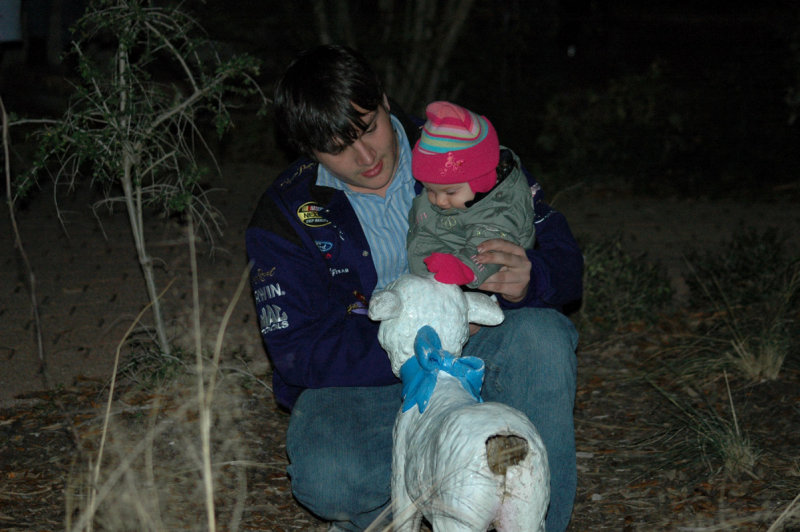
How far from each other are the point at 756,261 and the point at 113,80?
3876 millimetres

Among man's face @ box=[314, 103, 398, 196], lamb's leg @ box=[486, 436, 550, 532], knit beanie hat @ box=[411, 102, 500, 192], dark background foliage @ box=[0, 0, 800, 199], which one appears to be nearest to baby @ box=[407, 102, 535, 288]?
knit beanie hat @ box=[411, 102, 500, 192]

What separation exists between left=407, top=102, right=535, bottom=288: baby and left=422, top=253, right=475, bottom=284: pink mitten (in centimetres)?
17

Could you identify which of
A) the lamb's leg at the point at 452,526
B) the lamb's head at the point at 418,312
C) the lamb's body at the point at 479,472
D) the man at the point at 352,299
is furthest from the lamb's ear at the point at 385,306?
the lamb's leg at the point at 452,526

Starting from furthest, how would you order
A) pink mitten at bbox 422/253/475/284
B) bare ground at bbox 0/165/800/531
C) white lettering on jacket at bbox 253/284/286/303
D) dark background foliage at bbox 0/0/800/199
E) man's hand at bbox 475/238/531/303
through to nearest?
dark background foliage at bbox 0/0/800/199
bare ground at bbox 0/165/800/531
white lettering on jacket at bbox 253/284/286/303
man's hand at bbox 475/238/531/303
pink mitten at bbox 422/253/475/284

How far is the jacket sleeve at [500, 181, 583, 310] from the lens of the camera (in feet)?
9.36

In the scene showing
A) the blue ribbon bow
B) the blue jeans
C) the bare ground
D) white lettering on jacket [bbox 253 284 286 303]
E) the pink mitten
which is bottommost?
the bare ground

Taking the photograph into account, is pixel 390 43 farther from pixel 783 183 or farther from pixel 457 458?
pixel 457 458

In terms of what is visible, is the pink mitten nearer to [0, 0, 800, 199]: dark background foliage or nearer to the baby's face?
the baby's face

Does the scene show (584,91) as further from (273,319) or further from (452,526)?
(452,526)

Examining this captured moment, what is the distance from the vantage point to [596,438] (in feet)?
12.7

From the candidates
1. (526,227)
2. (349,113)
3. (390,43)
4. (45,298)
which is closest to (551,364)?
(526,227)

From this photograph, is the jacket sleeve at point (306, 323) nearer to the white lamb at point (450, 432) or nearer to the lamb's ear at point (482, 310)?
the white lamb at point (450, 432)

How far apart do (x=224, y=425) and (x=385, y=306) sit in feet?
6.13

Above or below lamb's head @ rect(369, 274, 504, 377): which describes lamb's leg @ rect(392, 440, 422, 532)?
below
